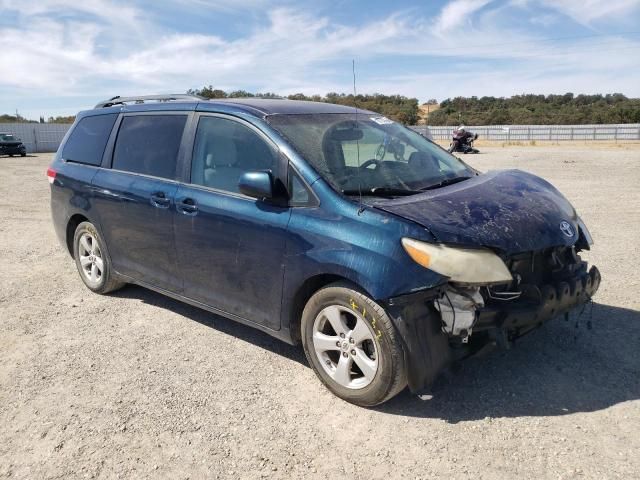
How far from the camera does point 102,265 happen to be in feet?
17.9

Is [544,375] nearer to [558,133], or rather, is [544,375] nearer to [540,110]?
[558,133]

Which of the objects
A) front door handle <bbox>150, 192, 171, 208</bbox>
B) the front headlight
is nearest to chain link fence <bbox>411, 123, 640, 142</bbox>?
front door handle <bbox>150, 192, 171, 208</bbox>

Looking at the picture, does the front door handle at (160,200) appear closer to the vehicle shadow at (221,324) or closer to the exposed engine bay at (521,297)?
the vehicle shadow at (221,324)

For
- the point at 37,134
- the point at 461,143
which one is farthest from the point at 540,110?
the point at 37,134

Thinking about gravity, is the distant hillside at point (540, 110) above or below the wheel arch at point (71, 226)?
above

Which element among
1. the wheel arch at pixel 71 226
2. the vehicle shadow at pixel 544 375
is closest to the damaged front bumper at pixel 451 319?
the vehicle shadow at pixel 544 375

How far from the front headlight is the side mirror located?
3.29 ft

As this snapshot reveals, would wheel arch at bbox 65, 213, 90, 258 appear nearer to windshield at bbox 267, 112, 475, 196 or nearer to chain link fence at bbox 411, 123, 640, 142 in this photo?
windshield at bbox 267, 112, 475, 196

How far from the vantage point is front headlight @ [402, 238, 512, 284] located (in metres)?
3.04

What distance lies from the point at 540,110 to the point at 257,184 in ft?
228

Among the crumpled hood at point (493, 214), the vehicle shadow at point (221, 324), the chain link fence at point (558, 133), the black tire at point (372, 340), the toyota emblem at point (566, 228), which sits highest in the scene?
the chain link fence at point (558, 133)

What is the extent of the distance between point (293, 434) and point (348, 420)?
348 millimetres

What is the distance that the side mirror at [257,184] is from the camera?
359 cm

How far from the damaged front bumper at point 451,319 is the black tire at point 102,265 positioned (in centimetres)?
331
